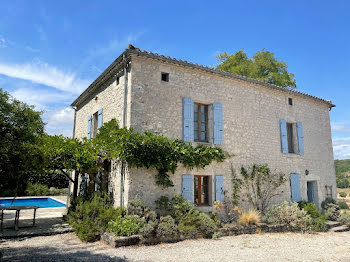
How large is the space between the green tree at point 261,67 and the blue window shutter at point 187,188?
1172cm

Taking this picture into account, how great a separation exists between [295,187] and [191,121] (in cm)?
548

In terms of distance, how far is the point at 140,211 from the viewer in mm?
6758

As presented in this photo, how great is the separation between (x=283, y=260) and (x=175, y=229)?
2.57 meters

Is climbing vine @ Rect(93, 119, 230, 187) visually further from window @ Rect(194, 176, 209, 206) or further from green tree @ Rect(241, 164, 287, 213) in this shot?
green tree @ Rect(241, 164, 287, 213)

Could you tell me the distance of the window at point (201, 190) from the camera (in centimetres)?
848

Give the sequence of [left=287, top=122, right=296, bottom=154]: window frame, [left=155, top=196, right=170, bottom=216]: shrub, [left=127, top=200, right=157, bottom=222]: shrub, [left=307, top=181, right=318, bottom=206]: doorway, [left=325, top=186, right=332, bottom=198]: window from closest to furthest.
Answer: [left=127, top=200, right=157, bottom=222]: shrub → [left=155, top=196, right=170, bottom=216]: shrub → [left=287, top=122, right=296, bottom=154]: window frame → [left=307, top=181, right=318, bottom=206]: doorway → [left=325, top=186, right=332, bottom=198]: window

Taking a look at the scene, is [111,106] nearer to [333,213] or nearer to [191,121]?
[191,121]

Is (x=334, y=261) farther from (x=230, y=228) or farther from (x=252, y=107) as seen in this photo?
(x=252, y=107)

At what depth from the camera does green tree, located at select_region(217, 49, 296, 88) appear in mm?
17516

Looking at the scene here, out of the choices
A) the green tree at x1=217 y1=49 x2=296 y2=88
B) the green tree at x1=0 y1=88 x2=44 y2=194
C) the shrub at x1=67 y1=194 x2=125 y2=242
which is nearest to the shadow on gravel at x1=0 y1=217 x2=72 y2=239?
the shrub at x1=67 y1=194 x2=125 y2=242

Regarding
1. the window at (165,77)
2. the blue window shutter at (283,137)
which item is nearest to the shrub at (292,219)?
the blue window shutter at (283,137)

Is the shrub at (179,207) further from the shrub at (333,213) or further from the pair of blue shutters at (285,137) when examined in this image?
the shrub at (333,213)

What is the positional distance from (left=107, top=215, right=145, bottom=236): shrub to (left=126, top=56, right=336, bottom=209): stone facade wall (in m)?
0.71

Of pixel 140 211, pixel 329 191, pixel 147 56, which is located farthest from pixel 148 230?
pixel 329 191
